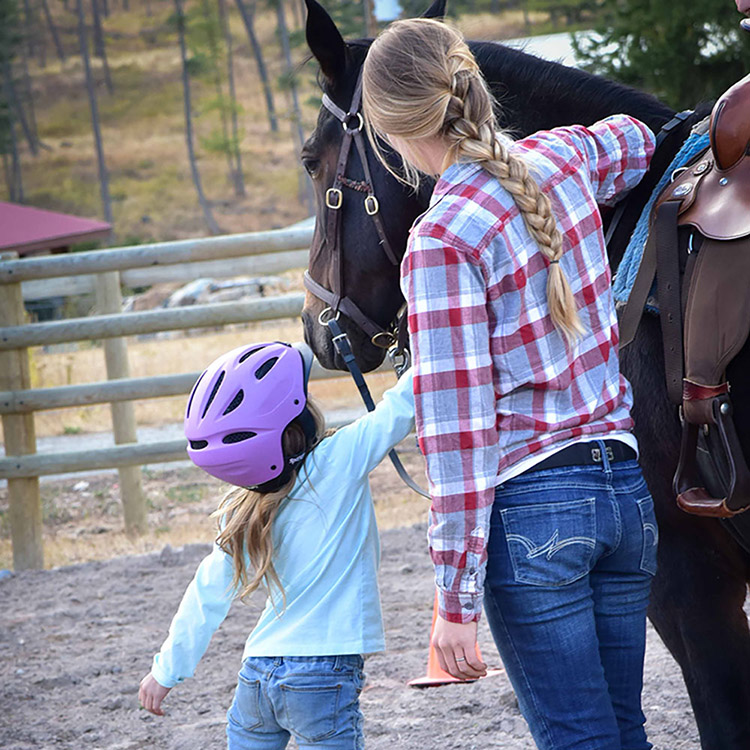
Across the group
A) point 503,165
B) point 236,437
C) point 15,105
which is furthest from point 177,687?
point 15,105

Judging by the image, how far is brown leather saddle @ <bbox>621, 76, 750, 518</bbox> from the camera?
1787 millimetres

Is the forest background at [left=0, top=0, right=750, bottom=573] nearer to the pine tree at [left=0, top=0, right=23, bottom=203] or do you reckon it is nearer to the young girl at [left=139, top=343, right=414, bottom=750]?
the pine tree at [left=0, top=0, right=23, bottom=203]

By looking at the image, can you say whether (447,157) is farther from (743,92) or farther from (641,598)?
(641,598)

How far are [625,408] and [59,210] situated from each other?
4772 cm

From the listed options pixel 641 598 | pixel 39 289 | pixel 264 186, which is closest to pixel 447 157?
pixel 641 598

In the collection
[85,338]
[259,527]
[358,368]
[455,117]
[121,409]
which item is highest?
[455,117]

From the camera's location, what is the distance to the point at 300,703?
1.91 meters

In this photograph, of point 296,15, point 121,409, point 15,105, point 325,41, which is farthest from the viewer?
point 296,15

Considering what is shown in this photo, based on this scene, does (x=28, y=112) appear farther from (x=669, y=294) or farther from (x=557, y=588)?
(x=557, y=588)

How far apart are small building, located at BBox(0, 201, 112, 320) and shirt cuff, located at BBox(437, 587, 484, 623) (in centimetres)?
2132

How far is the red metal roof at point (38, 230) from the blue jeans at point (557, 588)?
21.3 metres

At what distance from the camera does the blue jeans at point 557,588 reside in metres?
1.55

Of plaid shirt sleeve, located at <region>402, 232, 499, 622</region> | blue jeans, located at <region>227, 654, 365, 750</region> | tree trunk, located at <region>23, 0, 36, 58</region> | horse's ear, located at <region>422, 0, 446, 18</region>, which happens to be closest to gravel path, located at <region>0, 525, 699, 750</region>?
blue jeans, located at <region>227, 654, 365, 750</region>

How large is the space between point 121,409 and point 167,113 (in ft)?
177
